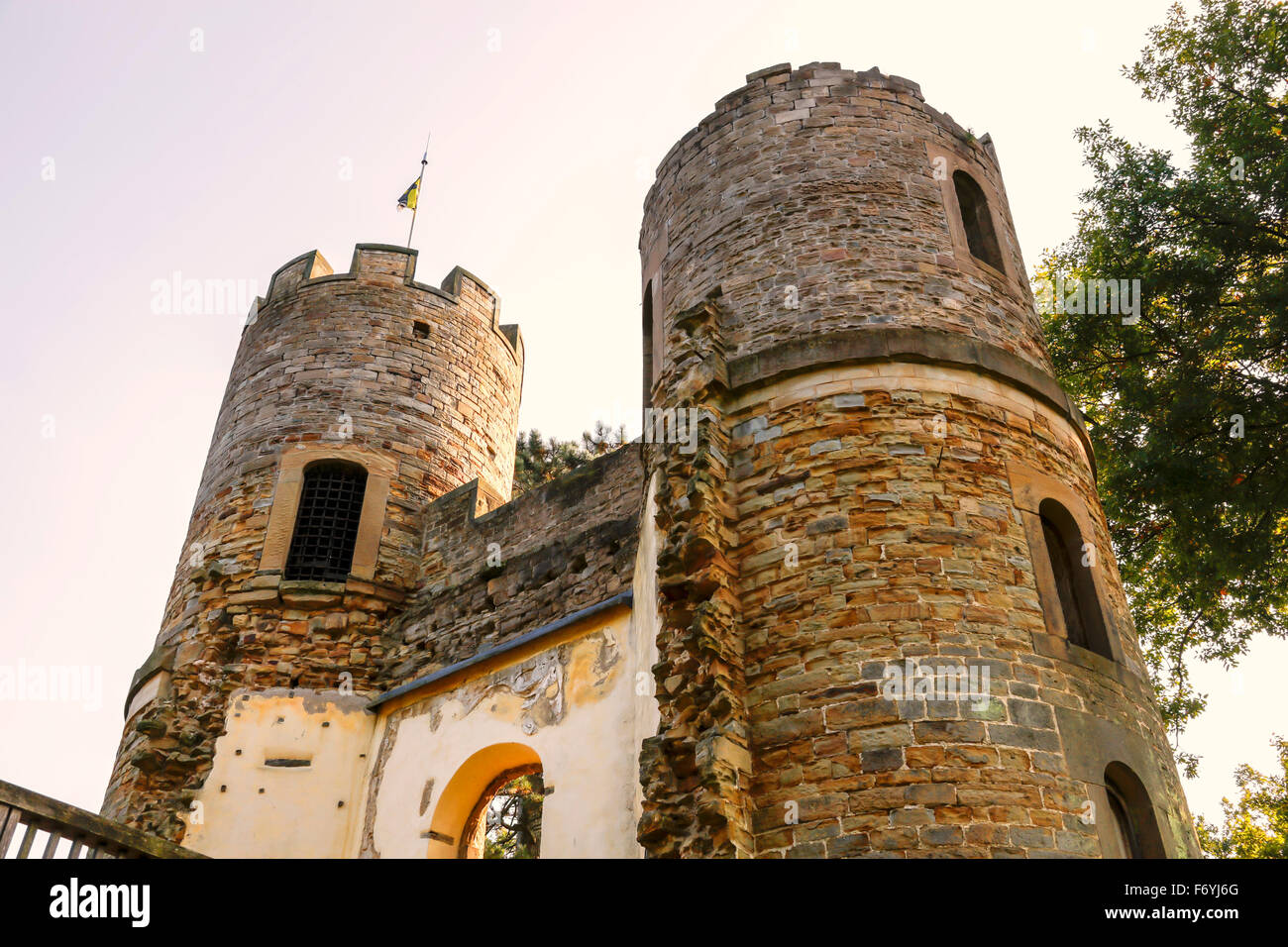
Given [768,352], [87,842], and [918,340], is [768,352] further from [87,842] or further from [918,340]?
[87,842]

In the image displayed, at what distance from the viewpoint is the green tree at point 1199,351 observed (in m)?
11.2

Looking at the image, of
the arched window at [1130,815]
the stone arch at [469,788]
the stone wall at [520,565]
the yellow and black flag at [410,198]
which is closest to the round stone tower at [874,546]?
the arched window at [1130,815]

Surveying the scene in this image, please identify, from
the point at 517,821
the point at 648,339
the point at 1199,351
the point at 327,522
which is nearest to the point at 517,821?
the point at 517,821

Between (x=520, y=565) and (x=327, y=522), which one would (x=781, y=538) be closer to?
(x=520, y=565)

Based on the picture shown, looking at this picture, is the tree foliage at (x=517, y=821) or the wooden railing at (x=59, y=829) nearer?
the wooden railing at (x=59, y=829)

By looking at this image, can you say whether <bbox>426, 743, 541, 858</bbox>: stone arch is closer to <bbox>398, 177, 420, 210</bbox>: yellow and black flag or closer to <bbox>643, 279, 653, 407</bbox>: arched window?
<bbox>643, 279, 653, 407</bbox>: arched window

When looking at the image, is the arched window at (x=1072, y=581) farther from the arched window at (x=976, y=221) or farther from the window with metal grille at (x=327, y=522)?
the window with metal grille at (x=327, y=522)

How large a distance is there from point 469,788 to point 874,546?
4712 mm

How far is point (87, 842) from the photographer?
20.4 feet

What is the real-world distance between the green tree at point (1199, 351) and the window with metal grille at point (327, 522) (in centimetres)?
876

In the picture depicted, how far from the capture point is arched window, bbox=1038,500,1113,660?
23.9 ft
